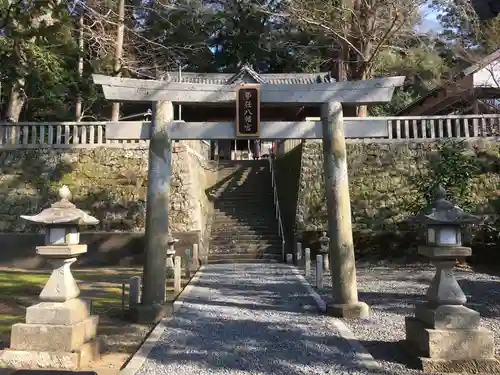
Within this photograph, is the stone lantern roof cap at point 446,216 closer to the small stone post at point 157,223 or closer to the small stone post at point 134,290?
the small stone post at point 157,223

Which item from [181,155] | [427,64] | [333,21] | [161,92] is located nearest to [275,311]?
[161,92]

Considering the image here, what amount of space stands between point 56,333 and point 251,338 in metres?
2.41

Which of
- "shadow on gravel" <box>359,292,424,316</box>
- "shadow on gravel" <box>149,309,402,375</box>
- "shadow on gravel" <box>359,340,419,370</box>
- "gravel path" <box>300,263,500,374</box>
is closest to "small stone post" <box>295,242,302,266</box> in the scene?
"gravel path" <box>300,263,500,374</box>

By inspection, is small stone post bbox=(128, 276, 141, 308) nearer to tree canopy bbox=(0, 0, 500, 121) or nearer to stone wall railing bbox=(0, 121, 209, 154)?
tree canopy bbox=(0, 0, 500, 121)

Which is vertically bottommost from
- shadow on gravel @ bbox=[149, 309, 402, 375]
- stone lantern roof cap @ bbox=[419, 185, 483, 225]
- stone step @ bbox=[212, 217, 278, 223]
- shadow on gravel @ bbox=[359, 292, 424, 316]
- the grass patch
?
shadow on gravel @ bbox=[149, 309, 402, 375]

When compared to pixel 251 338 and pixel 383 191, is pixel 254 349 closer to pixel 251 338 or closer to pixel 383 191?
pixel 251 338

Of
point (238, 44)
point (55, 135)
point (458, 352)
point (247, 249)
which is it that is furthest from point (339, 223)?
point (238, 44)

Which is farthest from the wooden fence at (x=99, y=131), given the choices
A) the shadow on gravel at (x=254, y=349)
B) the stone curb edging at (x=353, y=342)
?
the shadow on gravel at (x=254, y=349)

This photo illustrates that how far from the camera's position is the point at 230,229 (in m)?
16.0

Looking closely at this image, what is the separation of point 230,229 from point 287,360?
11317 millimetres

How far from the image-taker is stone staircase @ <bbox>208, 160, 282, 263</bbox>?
574 inches

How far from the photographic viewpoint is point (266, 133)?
746 cm

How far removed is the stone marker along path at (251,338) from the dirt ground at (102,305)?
15.3 inches

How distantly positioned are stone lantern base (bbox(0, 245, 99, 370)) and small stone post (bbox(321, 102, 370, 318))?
3.80 metres
